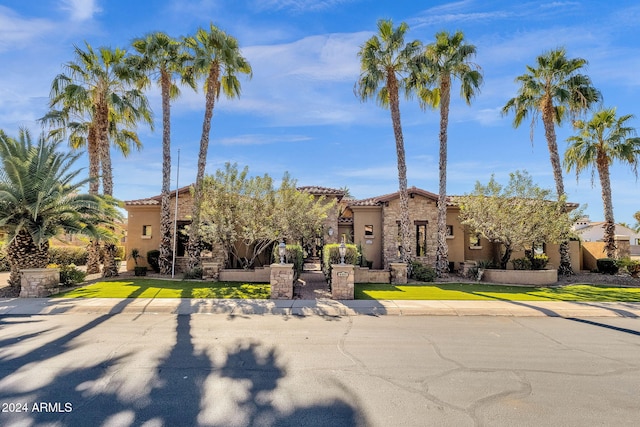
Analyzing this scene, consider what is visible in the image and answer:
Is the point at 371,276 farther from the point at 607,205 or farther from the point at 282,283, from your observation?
the point at 607,205

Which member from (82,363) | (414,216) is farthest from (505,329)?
(414,216)

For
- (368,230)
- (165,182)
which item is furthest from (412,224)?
(165,182)

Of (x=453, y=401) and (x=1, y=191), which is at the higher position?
(x=1, y=191)

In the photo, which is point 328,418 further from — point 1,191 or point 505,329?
point 1,191

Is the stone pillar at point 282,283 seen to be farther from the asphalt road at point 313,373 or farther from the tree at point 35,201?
the tree at point 35,201

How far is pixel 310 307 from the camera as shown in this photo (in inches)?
427

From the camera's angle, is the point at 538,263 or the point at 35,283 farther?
the point at 538,263

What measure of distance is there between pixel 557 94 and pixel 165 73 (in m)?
21.3

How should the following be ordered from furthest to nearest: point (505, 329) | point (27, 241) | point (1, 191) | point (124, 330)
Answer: point (27, 241) → point (1, 191) → point (505, 329) → point (124, 330)

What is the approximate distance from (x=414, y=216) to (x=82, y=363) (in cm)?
1827

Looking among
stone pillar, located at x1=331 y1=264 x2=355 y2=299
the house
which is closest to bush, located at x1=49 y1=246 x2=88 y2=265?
the house

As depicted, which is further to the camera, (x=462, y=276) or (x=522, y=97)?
(x=522, y=97)

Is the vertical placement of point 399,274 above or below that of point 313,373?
above

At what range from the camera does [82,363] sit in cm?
598
